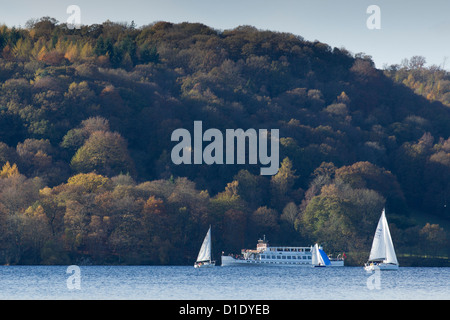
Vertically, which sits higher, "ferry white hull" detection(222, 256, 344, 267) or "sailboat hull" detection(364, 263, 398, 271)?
"sailboat hull" detection(364, 263, 398, 271)

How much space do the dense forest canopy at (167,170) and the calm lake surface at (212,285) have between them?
13125mm

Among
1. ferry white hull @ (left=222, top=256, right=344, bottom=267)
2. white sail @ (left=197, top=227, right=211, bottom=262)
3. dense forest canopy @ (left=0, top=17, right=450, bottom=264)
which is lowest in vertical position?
ferry white hull @ (left=222, top=256, right=344, bottom=267)

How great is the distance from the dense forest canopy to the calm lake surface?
1313cm

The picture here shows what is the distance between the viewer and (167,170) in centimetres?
15750

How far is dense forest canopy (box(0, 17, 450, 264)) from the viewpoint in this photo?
126m

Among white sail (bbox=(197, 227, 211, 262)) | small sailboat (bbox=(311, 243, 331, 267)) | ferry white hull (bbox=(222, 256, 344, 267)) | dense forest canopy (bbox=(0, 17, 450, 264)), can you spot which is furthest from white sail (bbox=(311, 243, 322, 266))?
white sail (bbox=(197, 227, 211, 262))

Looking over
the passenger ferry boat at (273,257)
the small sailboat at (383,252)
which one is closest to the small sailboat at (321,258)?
the passenger ferry boat at (273,257)

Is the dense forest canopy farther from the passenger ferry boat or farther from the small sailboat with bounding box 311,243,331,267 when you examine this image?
the small sailboat with bounding box 311,243,331,267

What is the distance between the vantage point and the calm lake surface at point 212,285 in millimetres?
75250

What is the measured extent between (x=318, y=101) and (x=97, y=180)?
251 feet

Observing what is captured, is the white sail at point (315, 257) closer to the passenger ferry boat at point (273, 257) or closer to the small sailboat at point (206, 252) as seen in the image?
the passenger ferry boat at point (273, 257)

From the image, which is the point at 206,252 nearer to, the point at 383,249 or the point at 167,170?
the point at 383,249

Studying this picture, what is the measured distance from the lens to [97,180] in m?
134
